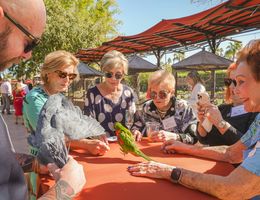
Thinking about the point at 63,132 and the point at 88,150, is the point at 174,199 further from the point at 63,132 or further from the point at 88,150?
the point at 88,150

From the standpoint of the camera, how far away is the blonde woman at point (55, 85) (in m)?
2.06

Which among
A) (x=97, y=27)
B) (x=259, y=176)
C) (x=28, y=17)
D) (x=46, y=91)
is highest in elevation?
(x=97, y=27)

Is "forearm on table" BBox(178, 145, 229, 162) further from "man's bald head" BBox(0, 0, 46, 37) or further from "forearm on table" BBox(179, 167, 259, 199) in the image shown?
"man's bald head" BBox(0, 0, 46, 37)

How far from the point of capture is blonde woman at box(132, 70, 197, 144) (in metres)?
2.65

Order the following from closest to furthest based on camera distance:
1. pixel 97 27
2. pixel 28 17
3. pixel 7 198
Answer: pixel 7 198
pixel 28 17
pixel 97 27

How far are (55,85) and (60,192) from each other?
149 cm

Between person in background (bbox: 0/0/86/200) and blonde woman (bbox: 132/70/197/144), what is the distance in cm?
149

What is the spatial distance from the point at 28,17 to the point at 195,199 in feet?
3.41

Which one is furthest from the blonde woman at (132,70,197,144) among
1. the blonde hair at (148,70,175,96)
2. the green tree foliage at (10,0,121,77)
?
the green tree foliage at (10,0,121,77)

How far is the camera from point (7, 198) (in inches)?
30.8

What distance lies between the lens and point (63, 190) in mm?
1099

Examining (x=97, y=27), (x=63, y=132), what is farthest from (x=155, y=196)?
(x=97, y=27)

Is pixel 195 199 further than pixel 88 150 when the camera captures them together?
No

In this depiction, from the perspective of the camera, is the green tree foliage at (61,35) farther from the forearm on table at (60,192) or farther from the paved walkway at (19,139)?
the forearm on table at (60,192)
